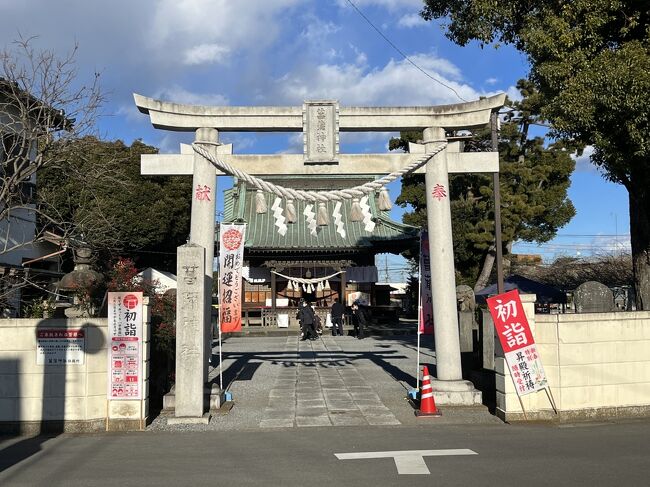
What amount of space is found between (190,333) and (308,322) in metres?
15.4

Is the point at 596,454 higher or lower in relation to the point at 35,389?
lower

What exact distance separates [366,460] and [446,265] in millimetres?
4682

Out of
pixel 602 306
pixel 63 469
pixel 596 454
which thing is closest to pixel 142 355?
pixel 63 469

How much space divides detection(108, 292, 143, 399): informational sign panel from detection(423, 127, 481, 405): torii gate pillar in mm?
5267

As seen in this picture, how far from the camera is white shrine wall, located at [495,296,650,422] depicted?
986cm

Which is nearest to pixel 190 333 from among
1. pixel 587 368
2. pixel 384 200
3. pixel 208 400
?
pixel 208 400

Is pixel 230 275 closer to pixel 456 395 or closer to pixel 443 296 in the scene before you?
pixel 443 296

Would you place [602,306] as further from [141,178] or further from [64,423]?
[141,178]

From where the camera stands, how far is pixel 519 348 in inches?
384

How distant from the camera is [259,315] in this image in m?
31.7

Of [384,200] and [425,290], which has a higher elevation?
[384,200]

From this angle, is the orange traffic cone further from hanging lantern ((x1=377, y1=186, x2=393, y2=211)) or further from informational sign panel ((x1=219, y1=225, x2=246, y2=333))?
informational sign panel ((x1=219, y1=225, x2=246, y2=333))

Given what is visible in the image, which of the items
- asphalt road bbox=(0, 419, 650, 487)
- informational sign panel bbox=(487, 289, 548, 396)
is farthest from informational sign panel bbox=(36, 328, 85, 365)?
informational sign panel bbox=(487, 289, 548, 396)

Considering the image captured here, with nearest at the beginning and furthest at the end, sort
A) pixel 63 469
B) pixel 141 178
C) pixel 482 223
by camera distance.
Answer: pixel 63 469, pixel 482 223, pixel 141 178
